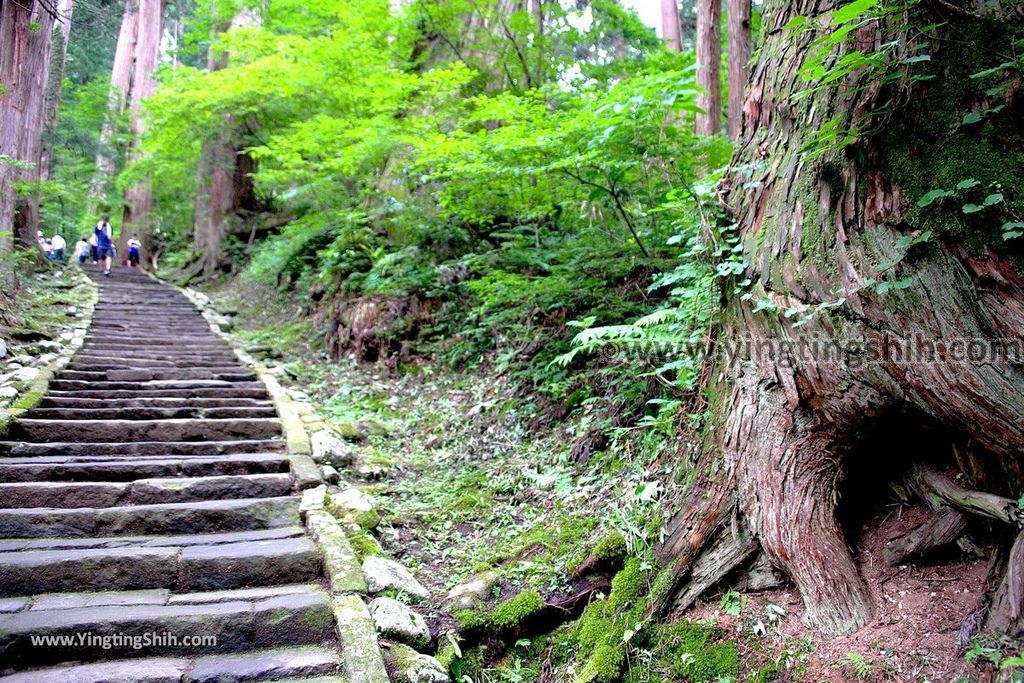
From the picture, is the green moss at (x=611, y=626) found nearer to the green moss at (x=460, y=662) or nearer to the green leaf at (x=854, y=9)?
the green moss at (x=460, y=662)

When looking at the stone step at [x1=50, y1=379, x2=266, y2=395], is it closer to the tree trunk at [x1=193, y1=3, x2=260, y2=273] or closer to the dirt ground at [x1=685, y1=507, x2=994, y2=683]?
the dirt ground at [x1=685, y1=507, x2=994, y2=683]

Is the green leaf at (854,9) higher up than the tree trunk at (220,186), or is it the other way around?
the tree trunk at (220,186)

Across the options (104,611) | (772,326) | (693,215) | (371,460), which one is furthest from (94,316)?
(772,326)

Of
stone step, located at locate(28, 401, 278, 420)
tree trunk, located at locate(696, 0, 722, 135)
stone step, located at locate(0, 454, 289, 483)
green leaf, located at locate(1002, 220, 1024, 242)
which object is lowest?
stone step, located at locate(0, 454, 289, 483)

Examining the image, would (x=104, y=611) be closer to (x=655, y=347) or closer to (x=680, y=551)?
(x=680, y=551)

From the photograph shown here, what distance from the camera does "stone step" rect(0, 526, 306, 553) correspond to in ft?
14.1

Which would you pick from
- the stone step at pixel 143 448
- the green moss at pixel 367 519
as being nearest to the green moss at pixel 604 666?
the green moss at pixel 367 519

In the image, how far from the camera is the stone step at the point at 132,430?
18.9 feet

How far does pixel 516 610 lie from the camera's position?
410 cm

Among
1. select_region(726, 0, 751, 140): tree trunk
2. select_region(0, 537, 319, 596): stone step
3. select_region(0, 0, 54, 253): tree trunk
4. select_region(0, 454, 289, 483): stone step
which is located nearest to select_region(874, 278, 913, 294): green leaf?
select_region(0, 537, 319, 596): stone step

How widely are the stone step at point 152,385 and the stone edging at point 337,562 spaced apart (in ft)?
3.14

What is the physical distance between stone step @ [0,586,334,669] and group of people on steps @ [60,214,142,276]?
1666cm

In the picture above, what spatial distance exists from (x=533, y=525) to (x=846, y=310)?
112 inches

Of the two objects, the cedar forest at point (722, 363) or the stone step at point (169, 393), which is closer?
the cedar forest at point (722, 363)
